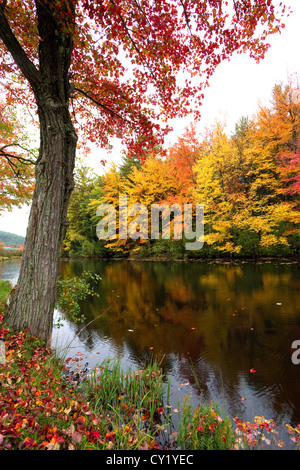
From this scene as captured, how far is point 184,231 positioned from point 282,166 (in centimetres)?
791

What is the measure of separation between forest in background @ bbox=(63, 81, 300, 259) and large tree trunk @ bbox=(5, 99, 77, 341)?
858 cm

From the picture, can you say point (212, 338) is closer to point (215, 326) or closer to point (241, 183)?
point (215, 326)

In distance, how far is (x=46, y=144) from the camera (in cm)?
349

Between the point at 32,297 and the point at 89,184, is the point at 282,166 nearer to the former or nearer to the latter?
the point at 32,297

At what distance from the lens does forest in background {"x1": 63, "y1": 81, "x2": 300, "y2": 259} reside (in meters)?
14.1

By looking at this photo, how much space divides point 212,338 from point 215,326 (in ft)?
2.20

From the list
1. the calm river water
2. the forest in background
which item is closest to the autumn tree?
the calm river water

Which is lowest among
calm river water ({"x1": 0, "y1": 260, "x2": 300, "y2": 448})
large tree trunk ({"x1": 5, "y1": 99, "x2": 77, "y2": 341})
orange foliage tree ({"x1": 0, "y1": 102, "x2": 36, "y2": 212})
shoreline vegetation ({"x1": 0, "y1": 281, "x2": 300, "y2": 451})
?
calm river water ({"x1": 0, "y1": 260, "x2": 300, "y2": 448})

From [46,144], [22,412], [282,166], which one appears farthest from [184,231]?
[22,412]

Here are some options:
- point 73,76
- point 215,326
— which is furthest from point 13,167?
point 215,326

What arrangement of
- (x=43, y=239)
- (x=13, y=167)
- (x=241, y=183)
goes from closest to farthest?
(x=43, y=239) → (x=13, y=167) → (x=241, y=183)

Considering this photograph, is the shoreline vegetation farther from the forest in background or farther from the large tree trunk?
the forest in background

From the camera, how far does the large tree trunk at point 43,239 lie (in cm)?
341

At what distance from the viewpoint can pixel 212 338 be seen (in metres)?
5.17
